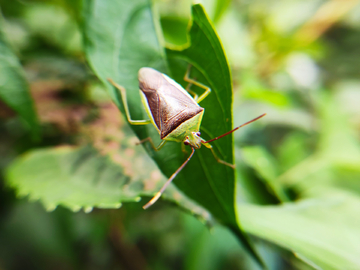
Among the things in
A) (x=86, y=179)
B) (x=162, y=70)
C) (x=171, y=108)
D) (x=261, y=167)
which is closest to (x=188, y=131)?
(x=171, y=108)

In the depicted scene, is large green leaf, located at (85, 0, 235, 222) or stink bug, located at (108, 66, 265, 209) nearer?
large green leaf, located at (85, 0, 235, 222)

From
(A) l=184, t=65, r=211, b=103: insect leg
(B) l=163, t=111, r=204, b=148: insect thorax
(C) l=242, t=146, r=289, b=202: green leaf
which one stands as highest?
(A) l=184, t=65, r=211, b=103: insect leg

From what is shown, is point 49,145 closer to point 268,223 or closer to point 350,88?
point 268,223

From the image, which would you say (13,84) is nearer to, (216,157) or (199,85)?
(199,85)

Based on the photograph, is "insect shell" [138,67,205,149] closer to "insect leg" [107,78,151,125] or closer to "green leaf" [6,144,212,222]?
"insect leg" [107,78,151,125]

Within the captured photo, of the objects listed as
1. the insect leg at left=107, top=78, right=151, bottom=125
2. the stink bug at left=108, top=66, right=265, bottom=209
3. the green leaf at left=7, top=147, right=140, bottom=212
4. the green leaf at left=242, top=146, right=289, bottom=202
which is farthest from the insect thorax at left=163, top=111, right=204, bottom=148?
the green leaf at left=242, top=146, right=289, bottom=202

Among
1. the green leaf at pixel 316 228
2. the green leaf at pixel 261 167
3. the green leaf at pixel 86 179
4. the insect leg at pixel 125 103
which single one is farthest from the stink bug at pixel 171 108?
the green leaf at pixel 261 167
